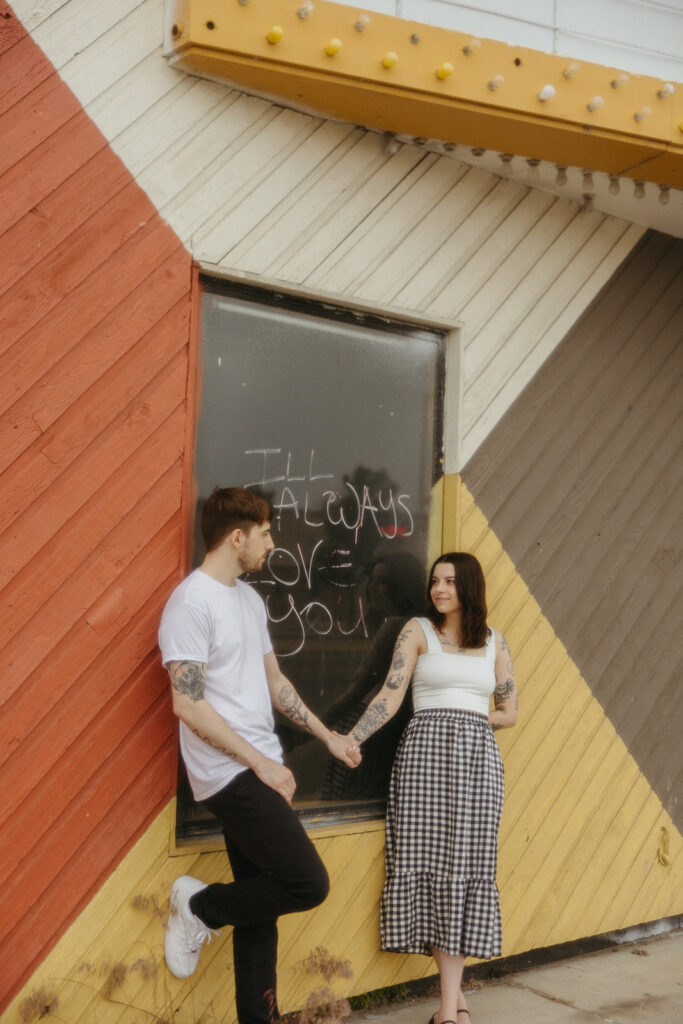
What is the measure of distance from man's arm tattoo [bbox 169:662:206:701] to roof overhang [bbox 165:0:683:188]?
239 cm

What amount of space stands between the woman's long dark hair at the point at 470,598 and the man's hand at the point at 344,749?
666 mm

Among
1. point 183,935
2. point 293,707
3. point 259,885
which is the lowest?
point 183,935

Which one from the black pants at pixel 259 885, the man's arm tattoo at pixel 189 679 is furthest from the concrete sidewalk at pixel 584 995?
the man's arm tattoo at pixel 189 679

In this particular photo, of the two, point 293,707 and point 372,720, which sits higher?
point 372,720

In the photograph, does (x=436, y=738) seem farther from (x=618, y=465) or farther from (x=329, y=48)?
(x=329, y=48)

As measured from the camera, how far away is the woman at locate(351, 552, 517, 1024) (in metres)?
3.96

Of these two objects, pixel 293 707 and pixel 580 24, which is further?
pixel 580 24

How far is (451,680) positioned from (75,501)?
5.81 ft

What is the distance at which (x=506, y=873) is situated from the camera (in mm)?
4590

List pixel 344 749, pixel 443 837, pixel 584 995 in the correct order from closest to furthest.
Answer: pixel 344 749 < pixel 443 837 < pixel 584 995

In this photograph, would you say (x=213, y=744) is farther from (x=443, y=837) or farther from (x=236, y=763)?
(x=443, y=837)

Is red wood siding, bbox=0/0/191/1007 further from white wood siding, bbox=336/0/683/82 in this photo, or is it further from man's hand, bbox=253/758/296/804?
white wood siding, bbox=336/0/683/82

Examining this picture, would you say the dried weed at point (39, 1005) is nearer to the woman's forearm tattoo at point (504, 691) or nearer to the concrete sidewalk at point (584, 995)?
the concrete sidewalk at point (584, 995)

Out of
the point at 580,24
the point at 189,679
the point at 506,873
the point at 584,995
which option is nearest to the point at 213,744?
the point at 189,679
